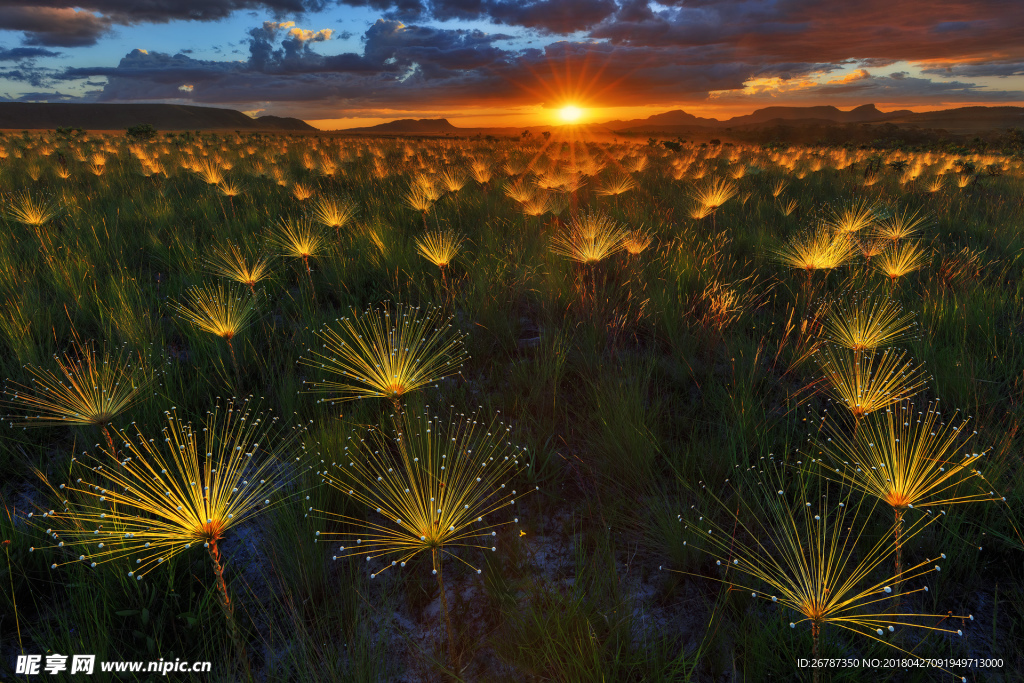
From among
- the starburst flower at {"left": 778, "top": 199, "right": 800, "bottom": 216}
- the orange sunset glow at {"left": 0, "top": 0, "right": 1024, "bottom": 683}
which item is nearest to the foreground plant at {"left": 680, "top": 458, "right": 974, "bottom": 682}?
the orange sunset glow at {"left": 0, "top": 0, "right": 1024, "bottom": 683}

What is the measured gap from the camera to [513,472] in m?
2.71

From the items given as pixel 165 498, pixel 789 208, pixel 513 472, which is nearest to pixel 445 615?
pixel 165 498

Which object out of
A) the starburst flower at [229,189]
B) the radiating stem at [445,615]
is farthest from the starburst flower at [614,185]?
the radiating stem at [445,615]

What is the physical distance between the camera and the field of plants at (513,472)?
1.76 m

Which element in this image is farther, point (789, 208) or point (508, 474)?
point (789, 208)

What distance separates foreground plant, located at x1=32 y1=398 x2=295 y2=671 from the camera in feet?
4.78

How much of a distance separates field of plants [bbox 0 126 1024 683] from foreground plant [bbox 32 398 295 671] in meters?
0.02

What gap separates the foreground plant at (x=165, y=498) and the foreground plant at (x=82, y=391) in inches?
6.7

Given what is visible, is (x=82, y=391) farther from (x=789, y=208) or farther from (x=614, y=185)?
(x=614, y=185)

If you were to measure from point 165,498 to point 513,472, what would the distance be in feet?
5.47

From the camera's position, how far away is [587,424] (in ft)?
9.73

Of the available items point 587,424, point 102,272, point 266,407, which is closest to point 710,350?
point 587,424

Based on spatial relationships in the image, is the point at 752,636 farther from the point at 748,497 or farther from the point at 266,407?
the point at 266,407

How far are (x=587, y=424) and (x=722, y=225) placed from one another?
18.9 ft
